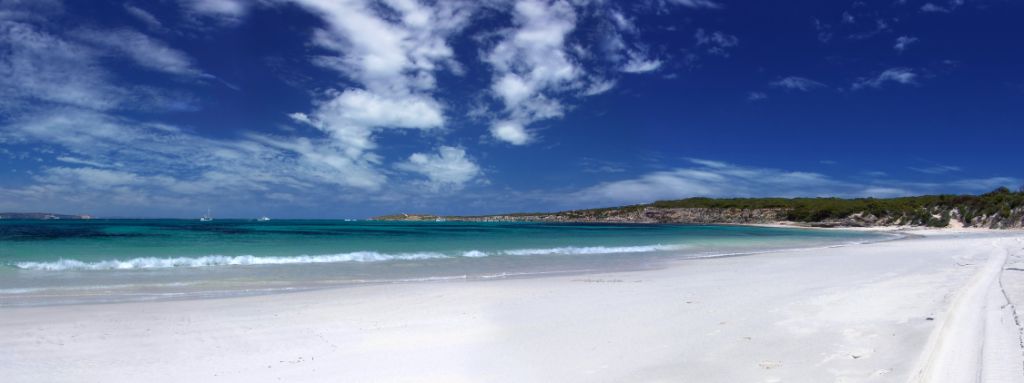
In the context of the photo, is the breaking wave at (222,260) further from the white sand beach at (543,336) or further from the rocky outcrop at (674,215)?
the rocky outcrop at (674,215)

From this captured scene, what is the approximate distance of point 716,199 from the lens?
126312 millimetres

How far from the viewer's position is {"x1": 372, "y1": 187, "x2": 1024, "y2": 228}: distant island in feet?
188

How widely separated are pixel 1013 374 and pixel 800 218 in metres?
92.6

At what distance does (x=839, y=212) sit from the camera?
7950 cm

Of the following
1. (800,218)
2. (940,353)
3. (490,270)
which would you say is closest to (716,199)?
(800,218)

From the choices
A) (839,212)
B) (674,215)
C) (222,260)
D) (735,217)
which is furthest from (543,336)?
(674,215)

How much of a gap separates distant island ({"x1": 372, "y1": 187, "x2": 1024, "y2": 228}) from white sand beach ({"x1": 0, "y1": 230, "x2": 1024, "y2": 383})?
204ft

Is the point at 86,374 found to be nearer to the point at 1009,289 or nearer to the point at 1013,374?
the point at 1013,374

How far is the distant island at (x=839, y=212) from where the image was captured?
5725 centimetres

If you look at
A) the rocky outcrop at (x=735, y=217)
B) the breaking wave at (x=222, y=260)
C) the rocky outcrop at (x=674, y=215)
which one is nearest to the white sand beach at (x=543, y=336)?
the breaking wave at (x=222, y=260)

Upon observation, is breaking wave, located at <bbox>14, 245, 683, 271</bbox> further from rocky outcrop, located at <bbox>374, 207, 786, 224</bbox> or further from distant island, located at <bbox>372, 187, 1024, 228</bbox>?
rocky outcrop, located at <bbox>374, 207, 786, 224</bbox>

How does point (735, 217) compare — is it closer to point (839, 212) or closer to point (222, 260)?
point (839, 212)

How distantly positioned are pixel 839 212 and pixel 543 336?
8739cm

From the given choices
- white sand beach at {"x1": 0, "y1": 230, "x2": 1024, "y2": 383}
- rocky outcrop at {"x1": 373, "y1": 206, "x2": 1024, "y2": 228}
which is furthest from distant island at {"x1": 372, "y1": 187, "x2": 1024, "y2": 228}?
white sand beach at {"x1": 0, "y1": 230, "x2": 1024, "y2": 383}
